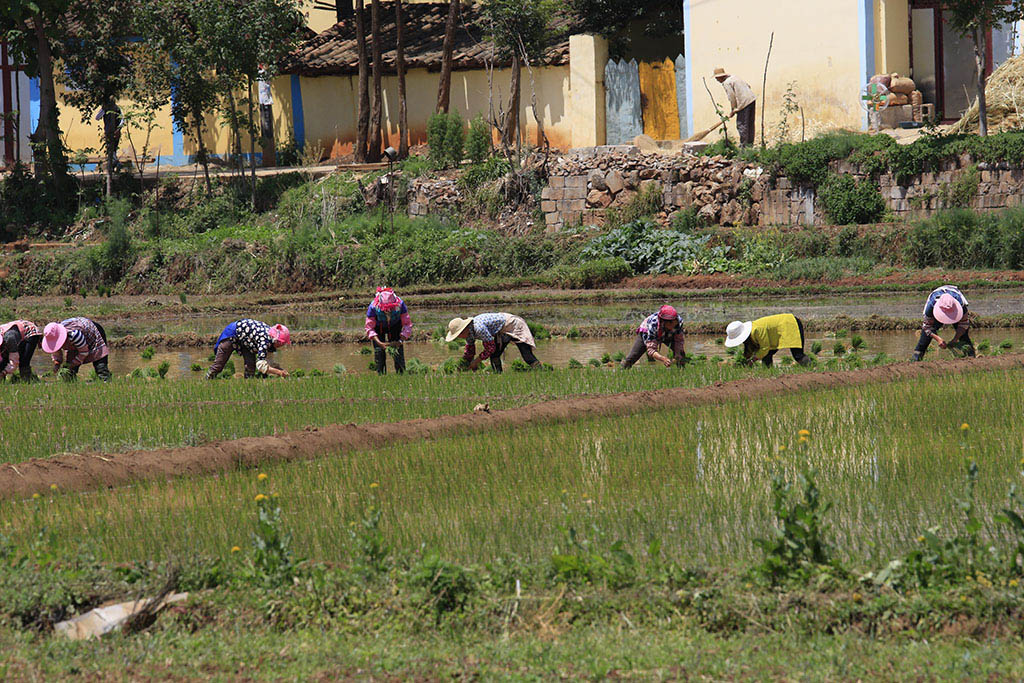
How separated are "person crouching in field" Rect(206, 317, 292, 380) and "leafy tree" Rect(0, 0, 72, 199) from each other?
18.6 m

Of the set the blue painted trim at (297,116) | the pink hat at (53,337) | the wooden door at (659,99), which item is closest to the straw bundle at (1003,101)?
the wooden door at (659,99)

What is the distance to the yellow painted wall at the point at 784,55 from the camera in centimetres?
2744

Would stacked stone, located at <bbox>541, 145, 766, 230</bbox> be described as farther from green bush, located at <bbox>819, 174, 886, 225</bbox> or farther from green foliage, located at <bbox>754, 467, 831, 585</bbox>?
green foliage, located at <bbox>754, 467, 831, 585</bbox>

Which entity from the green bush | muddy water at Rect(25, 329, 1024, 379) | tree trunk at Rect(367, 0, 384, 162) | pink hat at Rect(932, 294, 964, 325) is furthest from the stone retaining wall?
pink hat at Rect(932, 294, 964, 325)

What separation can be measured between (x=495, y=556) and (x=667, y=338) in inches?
307

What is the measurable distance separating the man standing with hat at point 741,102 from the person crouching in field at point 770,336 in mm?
15119

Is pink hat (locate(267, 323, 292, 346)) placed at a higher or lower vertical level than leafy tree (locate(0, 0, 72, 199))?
lower

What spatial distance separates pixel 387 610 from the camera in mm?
5801

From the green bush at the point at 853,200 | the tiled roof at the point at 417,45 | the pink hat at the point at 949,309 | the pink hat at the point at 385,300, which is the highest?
the tiled roof at the point at 417,45

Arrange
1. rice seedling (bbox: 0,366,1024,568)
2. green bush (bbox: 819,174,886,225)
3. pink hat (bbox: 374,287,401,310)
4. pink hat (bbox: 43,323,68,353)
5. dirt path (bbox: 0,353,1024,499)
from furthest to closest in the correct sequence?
green bush (bbox: 819,174,886,225) < pink hat (bbox: 374,287,401,310) < pink hat (bbox: 43,323,68,353) < dirt path (bbox: 0,353,1024,499) < rice seedling (bbox: 0,366,1024,568)

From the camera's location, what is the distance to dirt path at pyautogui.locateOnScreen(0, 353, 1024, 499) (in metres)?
8.91

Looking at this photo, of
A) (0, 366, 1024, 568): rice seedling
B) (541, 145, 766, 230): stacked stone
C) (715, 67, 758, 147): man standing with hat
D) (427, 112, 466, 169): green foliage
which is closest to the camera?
(0, 366, 1024, 568): rice seedling

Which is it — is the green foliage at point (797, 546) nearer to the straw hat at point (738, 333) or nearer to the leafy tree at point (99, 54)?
the straw hat at point (738, 333)

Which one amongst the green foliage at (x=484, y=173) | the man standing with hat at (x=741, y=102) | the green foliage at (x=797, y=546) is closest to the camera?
the green foliage at (x=797, y=546)
